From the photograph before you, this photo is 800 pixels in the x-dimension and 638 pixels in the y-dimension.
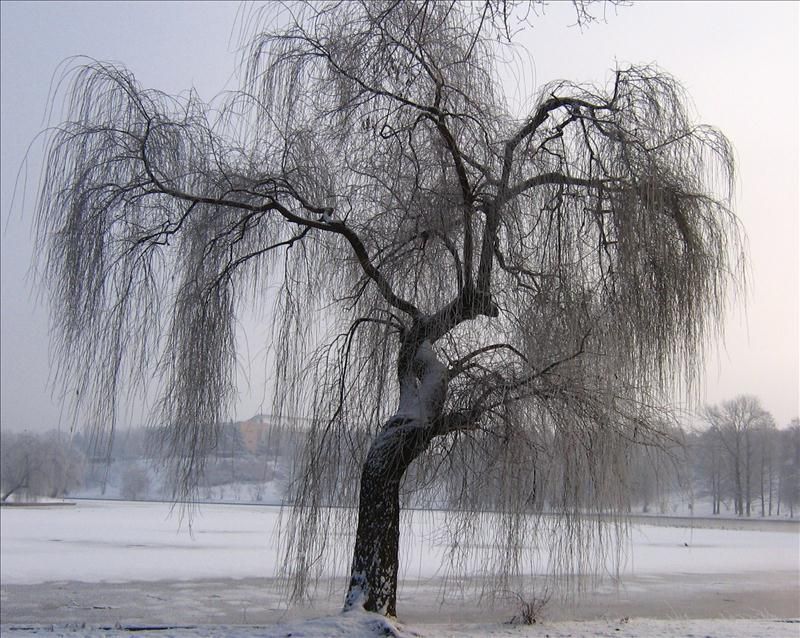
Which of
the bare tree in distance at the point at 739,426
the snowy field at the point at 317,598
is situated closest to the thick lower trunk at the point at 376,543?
the snowy field at the point at 317,598

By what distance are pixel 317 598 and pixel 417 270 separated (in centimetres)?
553

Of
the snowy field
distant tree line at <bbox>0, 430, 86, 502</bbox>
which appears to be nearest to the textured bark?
the snowy field

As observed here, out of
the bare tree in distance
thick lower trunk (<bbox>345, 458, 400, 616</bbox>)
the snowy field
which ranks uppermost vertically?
the bare tree in distance

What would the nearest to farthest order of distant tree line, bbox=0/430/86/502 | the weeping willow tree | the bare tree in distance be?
the weeping willow tree < the bare tree in distance < distant tree line, bbox=0/430/86/502

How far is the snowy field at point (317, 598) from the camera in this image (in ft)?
22.3

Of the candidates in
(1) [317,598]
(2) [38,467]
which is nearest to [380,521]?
(1) [317,598]

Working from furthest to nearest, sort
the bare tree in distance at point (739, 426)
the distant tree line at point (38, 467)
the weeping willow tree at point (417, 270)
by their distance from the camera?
the distant tree line at point (38, 467) < the bare tree in distance at point (739, 426) < the weeping willow tree at point (417, 270)

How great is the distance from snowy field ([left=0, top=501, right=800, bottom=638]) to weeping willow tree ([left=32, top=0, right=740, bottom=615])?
1044 millimetres

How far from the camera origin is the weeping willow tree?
5.60m

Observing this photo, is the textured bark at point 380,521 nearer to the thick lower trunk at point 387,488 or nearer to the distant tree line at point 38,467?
the thick lower trunk at point 387,488

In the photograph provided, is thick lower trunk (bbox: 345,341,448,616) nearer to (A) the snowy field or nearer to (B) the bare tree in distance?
(A) the snowy field

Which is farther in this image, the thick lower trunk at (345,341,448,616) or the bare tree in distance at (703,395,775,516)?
the bare tree in distance at (703,395,775,516)

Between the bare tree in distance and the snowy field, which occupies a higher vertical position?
the bare tree in distance

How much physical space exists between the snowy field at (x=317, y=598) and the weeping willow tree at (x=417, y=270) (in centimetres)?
104
